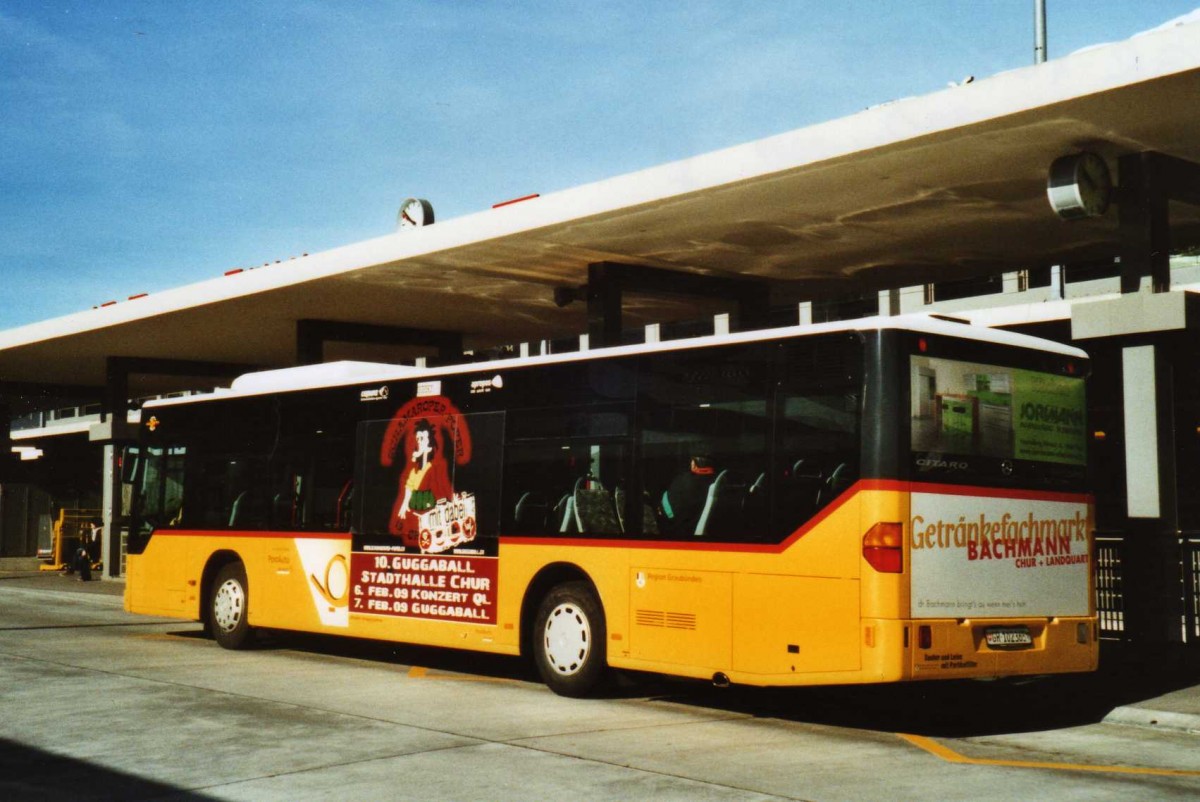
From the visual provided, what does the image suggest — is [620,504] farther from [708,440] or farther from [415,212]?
[415,212]

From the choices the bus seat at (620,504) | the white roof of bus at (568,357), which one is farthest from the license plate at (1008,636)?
the bus seat at (620,504)

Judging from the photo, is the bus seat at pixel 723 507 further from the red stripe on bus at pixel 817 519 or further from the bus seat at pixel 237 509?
the bus seat at pixel 237 509

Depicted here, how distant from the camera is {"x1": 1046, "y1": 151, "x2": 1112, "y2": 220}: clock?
12.6 meters

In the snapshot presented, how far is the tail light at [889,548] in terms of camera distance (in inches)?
363

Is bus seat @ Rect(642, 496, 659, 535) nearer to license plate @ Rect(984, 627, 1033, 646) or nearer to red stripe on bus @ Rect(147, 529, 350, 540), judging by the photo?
license plate @ Rect(984, 627, 1033, 646)

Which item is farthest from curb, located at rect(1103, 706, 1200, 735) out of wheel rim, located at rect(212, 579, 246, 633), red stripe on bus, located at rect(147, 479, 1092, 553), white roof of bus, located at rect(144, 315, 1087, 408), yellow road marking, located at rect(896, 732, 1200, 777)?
wheel rim, located at rect(212, 579, 246, 633)

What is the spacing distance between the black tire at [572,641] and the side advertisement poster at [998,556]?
125 inches

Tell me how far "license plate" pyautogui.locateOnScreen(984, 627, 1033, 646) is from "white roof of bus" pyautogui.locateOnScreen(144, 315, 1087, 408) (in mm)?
2178

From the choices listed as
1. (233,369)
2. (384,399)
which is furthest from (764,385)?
(233,369)

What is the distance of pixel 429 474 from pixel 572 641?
271 cm

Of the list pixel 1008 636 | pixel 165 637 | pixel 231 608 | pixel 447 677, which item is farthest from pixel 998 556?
pixel 165 637

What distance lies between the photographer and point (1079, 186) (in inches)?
495

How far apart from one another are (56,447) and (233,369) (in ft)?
79.1

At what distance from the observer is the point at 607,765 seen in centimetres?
814
